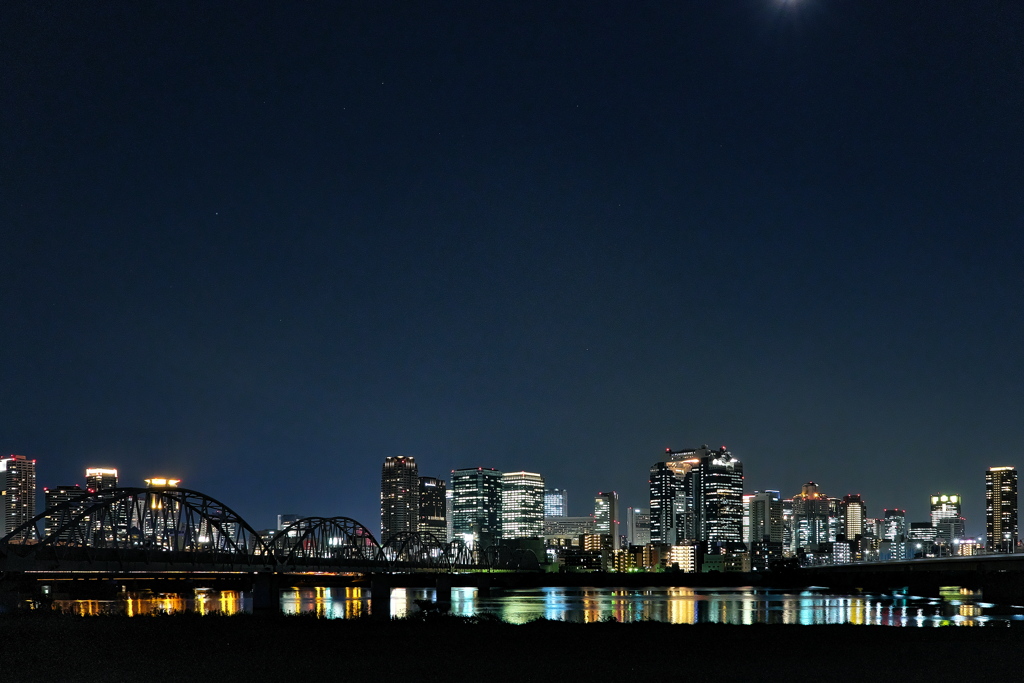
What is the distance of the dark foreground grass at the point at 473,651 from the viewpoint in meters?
35.2

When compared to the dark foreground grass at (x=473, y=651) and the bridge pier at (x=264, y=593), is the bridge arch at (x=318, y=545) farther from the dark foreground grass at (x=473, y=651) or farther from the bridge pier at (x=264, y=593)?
the dark foreground grass at (x=473, y=651)

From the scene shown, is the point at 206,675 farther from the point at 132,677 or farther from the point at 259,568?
the point at 259,568

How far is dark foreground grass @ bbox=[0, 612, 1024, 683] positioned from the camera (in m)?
35.2

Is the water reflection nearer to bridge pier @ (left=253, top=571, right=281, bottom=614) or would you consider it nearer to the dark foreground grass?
bridge pier @ (left=253, top=571, right=281, bottom=614)

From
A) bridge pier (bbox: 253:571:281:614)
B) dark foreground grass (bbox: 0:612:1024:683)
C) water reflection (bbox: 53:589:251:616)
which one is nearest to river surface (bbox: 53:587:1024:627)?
water reflection (bbox: 53:589:251:616)

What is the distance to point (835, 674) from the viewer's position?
122 feet

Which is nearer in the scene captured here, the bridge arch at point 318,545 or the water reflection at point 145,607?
the water reflection at point 145,607

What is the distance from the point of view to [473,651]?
4312cm

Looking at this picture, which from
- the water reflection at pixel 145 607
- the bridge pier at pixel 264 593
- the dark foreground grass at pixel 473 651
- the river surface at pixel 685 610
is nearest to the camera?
the dark foreground grass at pixel 473 651

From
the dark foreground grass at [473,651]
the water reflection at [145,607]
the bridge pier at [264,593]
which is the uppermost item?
the dark foreground grass at [473,651]

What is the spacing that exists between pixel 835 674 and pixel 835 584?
571ft

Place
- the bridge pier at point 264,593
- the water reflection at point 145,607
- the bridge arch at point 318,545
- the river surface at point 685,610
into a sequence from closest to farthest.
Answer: the river surface at point 685,610 < the water reflection at point 145,607 < the bridge pier at point 264,593 < the bridge arch at point 318,545

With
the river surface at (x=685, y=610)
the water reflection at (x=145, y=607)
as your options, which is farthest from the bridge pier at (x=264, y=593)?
the river surface at (x=685, y=610)

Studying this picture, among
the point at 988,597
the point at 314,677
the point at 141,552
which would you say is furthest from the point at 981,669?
the point at 988,597
